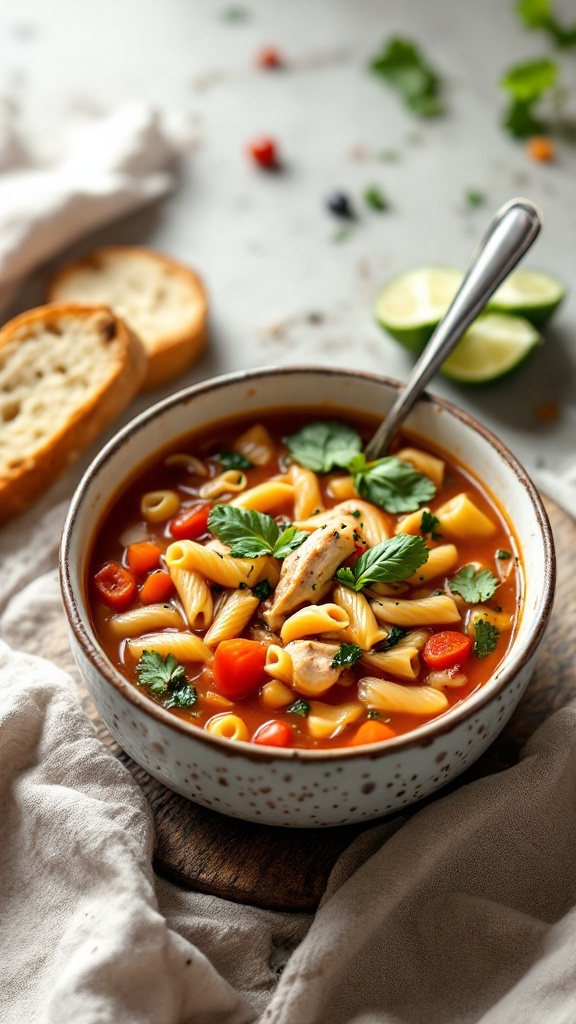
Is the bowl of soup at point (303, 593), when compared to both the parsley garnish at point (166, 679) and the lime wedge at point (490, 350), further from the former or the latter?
the lime wedge at point (490, 350)

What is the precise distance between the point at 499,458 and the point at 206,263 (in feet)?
8.41

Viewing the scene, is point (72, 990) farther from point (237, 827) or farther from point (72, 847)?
point (237, 827)

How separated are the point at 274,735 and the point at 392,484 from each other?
1.05 m

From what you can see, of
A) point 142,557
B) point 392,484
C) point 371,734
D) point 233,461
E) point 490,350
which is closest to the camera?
point 371,734

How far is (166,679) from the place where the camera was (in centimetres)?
305

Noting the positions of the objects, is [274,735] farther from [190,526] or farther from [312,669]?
[190,526]

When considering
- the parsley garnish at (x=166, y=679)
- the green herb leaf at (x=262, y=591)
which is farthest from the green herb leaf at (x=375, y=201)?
the parsley garnish at (x=166, y=679)

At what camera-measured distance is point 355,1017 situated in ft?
9.23

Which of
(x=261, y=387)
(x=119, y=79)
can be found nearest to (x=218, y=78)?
(x=119, y=79)

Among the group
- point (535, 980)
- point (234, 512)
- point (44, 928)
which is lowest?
point (44, 928)

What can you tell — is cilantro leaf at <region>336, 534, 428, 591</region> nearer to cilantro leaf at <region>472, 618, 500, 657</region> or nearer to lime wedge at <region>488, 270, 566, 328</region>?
cilantro leaf at <region>472, 618, 500, 657</region>

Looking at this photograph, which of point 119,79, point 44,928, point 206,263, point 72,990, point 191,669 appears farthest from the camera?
point 119,79

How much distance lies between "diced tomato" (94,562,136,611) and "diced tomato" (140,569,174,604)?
42mm

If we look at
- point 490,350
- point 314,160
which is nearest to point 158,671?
point 490,350
